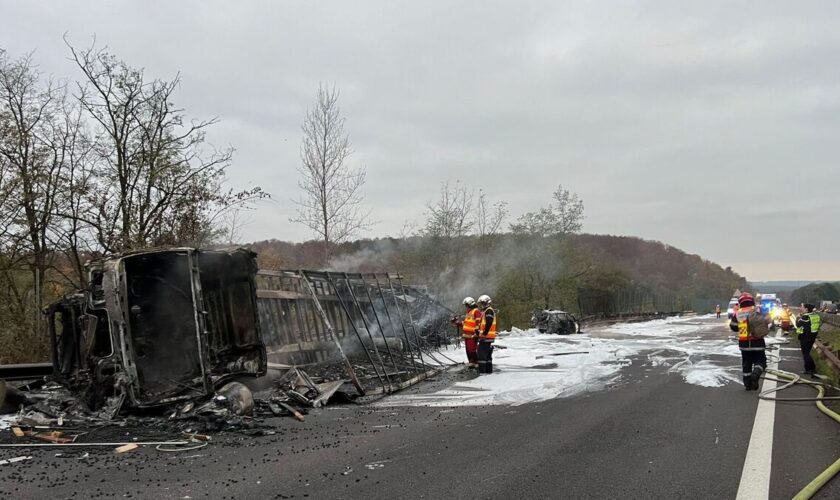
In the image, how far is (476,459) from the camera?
17.5 feet

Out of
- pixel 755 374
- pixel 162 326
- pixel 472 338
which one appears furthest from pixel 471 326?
pixel 162 326

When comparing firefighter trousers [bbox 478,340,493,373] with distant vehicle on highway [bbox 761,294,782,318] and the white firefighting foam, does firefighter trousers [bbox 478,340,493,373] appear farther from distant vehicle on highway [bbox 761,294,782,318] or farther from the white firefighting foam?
distant vehicle on highway [bbox 761,294,782,318]

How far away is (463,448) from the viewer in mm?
5766

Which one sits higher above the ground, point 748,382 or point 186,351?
point 186,351

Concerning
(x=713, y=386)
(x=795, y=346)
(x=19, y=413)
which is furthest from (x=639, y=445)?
(x=795, y=346)

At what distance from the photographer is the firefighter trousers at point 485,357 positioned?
38.8 ft

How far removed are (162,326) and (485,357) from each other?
6.08m

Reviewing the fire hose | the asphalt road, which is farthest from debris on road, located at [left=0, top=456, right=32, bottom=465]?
the fire hose

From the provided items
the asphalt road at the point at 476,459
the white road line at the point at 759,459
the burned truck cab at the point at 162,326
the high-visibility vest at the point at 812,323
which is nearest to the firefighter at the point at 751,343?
the asphalt road at the point at 476,459

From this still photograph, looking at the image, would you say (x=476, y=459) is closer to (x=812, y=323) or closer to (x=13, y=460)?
(x=13, y=460)

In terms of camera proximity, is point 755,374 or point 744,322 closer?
point 755,374

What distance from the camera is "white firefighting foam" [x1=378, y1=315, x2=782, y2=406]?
359 inches

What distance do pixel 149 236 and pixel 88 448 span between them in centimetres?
805

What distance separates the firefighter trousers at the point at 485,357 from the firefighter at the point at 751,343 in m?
4.49
